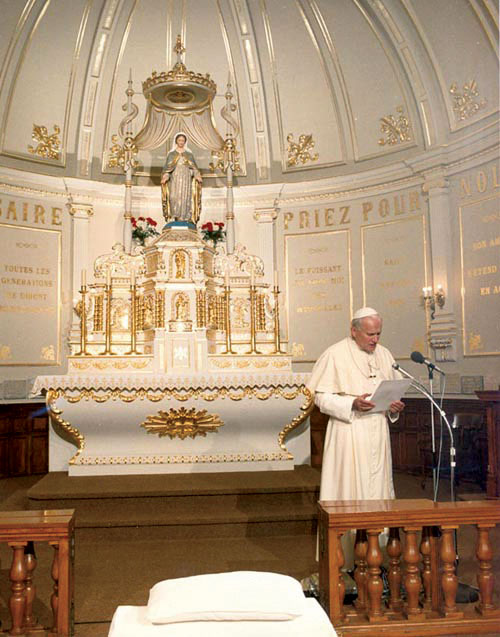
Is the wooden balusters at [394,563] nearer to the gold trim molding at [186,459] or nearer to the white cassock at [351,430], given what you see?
the white cassock at [351,430]

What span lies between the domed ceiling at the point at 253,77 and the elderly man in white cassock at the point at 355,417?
663 cm

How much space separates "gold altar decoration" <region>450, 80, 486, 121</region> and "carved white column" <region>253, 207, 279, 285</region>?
3.45 meters

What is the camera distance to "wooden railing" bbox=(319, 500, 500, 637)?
344 centimetres

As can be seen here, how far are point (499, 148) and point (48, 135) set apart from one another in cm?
729

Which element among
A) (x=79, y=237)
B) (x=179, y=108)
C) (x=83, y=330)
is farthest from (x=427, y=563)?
(x=79, y=237)

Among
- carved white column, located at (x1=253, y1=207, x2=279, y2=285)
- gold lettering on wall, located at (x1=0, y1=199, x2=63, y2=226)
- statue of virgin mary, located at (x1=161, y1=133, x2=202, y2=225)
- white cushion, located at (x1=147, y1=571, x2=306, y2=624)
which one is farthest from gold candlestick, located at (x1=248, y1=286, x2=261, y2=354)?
white cushion, located at (x1=147, y1=571, x2=306, y2=624)

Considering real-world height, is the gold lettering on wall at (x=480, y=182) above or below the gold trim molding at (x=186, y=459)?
above

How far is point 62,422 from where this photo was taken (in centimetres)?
748

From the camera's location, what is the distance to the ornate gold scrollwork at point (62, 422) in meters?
7.38

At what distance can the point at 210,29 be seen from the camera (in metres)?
12.2

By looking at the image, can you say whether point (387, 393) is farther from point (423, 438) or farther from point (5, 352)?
point (5, 352)

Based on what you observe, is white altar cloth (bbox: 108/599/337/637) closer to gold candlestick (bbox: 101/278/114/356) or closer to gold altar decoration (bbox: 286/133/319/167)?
gold candlestick (bbox: 101/278/114/356)

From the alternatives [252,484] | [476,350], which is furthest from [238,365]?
[476,350]

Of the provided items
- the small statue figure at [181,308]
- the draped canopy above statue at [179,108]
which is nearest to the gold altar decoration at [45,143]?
the draped canopy above statue at [179,108]
